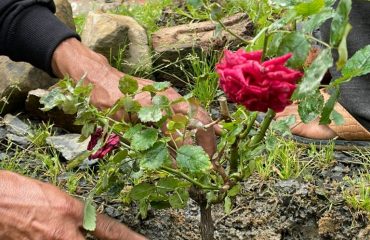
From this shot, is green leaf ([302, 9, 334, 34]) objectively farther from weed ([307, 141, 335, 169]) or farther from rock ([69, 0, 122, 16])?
rock ([69, 0, 122, 16])

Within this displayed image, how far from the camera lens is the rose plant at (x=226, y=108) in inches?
37.0

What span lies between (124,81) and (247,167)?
36cm

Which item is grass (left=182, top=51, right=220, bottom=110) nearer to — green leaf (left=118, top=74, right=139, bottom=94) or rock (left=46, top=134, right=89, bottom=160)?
rock (left=46, top=134, right=89, bottom=160)

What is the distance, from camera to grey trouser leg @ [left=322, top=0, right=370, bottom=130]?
225 centimetres

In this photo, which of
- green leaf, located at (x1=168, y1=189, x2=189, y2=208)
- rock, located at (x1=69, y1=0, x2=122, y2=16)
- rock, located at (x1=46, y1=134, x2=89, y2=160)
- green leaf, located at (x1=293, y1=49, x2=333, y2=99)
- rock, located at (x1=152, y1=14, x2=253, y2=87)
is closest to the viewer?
green leaf, located at (x1=293, y1=49, x2=333, y2=99)

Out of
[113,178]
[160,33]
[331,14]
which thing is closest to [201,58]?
[160,33]

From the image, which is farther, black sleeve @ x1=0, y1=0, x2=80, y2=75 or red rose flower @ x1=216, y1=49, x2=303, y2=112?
black sleeve @ x1=0, y1=0, x2=80, y2=75

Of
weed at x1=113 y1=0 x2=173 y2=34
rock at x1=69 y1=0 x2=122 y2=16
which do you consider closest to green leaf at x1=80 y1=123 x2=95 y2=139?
weed at x1=113 y1=0 x2=173 y2=34

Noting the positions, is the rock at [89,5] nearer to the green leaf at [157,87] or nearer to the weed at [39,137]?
the weed at [39,137]

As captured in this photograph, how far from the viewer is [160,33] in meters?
3.00

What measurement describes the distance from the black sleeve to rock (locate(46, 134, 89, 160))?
0.26 m

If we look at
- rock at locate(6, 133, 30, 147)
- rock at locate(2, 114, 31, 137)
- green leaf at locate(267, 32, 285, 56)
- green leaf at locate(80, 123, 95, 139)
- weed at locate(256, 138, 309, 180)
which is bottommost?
rock at locate(2, 114, 31, 137)

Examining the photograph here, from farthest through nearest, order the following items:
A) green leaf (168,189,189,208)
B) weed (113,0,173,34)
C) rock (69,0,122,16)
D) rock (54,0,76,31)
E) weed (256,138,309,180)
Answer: rock (69,0,122,16) < weed (113,0,173,34) < rock (54,0,76,31) < weed (256,138,309,180) < green leaf (168,189,189,208)

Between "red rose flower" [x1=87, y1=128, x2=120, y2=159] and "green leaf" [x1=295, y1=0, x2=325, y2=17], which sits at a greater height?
"green leaf" [x1=295, y1=0, x2=325, y2=17]
